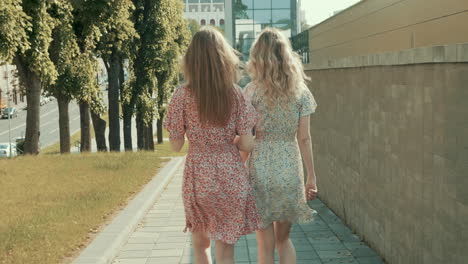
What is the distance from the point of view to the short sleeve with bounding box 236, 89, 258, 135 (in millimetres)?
4102

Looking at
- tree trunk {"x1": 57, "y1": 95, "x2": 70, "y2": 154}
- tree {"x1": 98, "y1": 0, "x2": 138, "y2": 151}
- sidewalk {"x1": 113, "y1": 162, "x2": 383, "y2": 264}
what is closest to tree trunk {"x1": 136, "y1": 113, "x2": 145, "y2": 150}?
tree {"x1": 98, "y1": 0, "x2": 138, "y2": 151}

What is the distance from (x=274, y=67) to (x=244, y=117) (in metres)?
0.38

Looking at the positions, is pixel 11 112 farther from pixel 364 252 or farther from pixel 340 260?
pixel 340 260

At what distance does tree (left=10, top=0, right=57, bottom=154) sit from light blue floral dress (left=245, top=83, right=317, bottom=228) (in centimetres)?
1396

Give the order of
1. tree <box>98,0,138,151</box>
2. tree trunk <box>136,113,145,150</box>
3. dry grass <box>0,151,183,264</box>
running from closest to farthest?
dry grass <box>0,151,183,264</box>, tree <box>98,0,138,151</box>, tree trunk <box>136,113,145,150</box>

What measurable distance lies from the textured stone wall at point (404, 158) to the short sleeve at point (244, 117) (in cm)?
124

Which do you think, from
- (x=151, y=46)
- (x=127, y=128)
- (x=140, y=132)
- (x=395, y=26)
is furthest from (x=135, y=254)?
(x=140, y=132)

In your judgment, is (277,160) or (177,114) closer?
(177,114)

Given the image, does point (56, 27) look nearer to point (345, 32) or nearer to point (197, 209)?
point (345, 32)

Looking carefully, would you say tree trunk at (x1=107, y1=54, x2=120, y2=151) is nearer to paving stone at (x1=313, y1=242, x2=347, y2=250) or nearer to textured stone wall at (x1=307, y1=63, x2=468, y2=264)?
textured stone wall at (x1=307, y1=63, x2=468, y2=264)

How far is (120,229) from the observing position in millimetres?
7641

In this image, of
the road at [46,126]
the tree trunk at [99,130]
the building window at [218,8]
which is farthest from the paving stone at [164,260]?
the building window at [218,8]

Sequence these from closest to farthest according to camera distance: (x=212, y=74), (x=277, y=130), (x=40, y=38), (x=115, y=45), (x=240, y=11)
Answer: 1. (x=212, y=74)
2. (x=277, y=130)
3. (x=40, y=38)
4. (x=115, y=45)
5. (x=240, y=11)

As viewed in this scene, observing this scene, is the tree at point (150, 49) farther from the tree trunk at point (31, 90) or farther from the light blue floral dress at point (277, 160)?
the light blue floral dress at point (277, 160)
